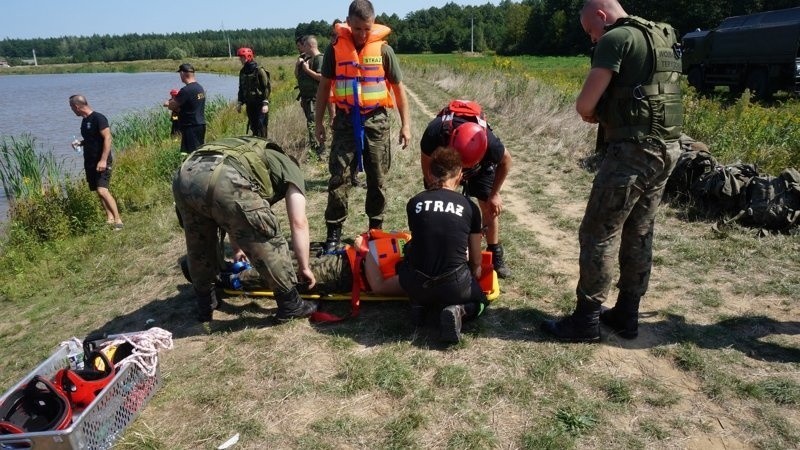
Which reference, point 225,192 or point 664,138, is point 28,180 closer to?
point 225,192

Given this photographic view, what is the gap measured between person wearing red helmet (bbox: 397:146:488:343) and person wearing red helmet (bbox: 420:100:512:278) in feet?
0.48

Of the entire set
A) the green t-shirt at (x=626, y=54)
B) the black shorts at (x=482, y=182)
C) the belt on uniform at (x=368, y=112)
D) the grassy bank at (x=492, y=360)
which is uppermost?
the green t-shirt at (x=626, y=54)

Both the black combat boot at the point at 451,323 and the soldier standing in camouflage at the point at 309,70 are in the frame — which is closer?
the black combat boot at the point at 451,323

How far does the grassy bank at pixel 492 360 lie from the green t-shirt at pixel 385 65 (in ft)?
5.41

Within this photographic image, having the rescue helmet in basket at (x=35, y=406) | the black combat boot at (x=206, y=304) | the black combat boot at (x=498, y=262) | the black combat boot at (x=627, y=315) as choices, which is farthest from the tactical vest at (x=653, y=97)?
the rescue helmet in basket at (x=35, y=406)

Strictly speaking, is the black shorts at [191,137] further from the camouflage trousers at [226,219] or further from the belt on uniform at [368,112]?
the camouflage trousers at [226,219]

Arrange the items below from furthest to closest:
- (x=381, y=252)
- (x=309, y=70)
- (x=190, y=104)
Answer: (x=309, y=70)
(x=190, y=104)
(x=381, y=252)

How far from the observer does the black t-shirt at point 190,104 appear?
305 inches

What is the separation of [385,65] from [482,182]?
60.9 inches

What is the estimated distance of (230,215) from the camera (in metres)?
3.13

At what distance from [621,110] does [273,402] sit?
A: 8.43 feet

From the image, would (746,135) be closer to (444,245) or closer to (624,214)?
(624,214)

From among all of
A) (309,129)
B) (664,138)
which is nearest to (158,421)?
(664,138)

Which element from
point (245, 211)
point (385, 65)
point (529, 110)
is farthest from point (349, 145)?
point (529, 110)
